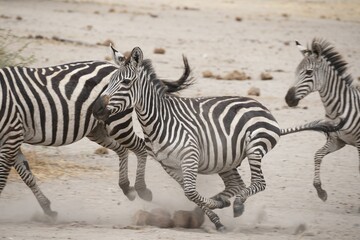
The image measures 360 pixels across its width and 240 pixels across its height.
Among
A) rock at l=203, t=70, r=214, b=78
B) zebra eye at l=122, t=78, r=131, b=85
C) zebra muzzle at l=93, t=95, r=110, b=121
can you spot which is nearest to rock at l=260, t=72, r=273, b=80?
rock at l=203, t=70, r=214, b=78

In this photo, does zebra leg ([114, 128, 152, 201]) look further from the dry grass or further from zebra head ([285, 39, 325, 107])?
zebra head ([285, 39, 325, 107])

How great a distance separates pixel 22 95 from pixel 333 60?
Answer: 3.47m

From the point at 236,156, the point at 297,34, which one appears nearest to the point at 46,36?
the point at 297,34

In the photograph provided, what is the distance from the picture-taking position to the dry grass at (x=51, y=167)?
31.3 feet

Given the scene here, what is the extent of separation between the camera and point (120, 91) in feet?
24.7

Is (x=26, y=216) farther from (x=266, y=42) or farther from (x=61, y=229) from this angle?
(x=266, y=42)

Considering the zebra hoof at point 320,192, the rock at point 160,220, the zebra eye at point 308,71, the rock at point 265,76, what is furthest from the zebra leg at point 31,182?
the rock at point 265,76

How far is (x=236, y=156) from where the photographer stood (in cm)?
797

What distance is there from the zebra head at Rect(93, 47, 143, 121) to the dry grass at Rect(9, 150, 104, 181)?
2.18 meters

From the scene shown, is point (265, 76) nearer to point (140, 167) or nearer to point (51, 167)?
point (51, 167)

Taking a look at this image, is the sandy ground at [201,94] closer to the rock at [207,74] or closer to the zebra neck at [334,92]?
the rock at [207,74]

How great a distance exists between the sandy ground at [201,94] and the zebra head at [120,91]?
40.0 inches

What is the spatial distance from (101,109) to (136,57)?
0.57 meters

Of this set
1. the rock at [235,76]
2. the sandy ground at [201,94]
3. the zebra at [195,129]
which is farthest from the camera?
the rock at [235,76]
